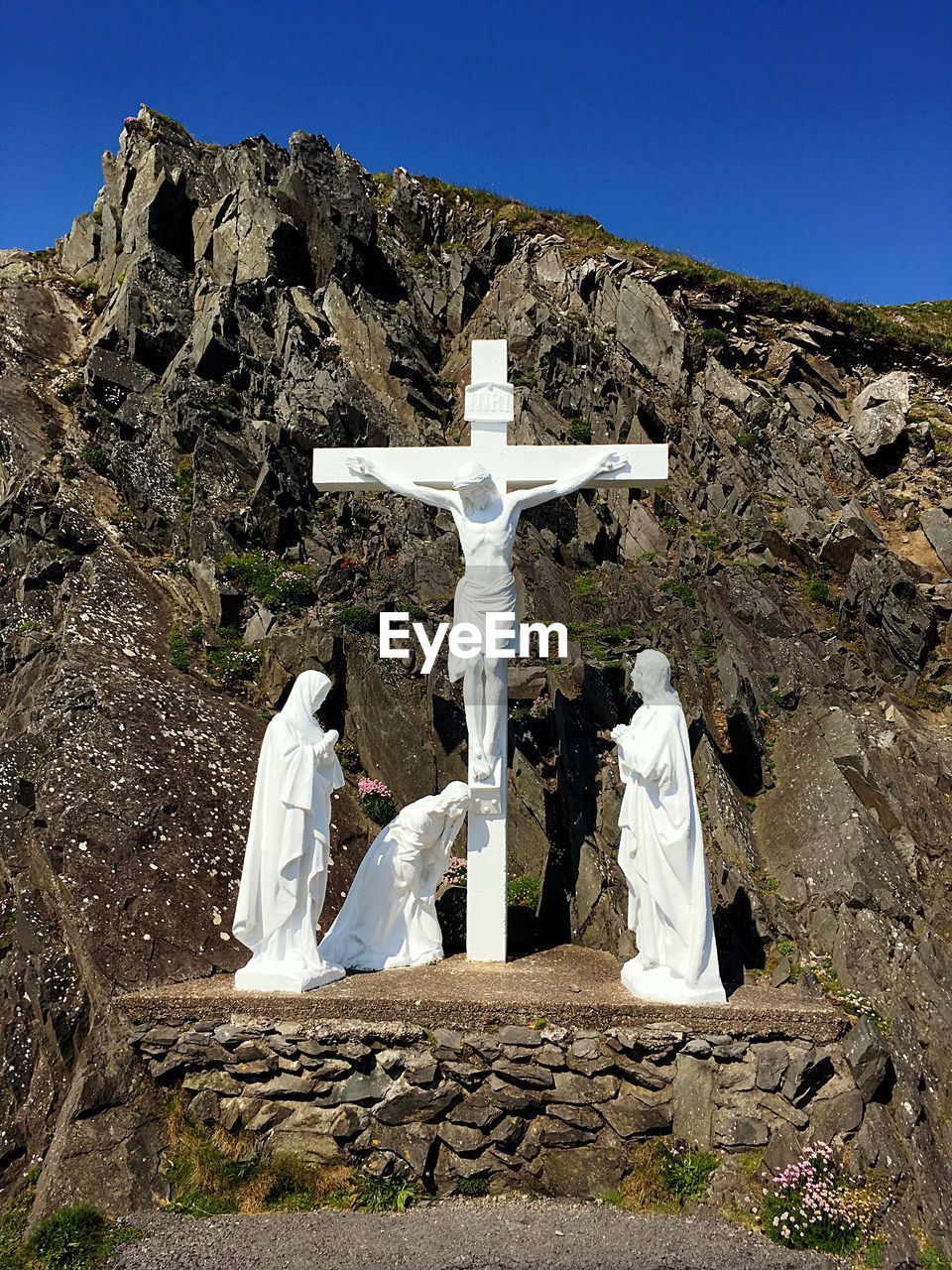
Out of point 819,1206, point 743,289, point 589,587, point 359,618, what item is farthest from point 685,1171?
point 743,289

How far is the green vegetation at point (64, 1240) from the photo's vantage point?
5.31m

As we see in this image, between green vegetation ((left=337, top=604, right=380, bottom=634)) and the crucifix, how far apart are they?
10.1 feet

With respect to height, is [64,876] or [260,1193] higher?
[64,876]

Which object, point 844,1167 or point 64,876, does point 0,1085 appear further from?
point 844,1167

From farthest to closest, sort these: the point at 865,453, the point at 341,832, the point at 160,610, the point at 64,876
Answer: the point at 865,453, the point at 160,610, the point at 341,832, the point at 64,876

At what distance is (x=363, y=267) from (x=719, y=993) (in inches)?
681

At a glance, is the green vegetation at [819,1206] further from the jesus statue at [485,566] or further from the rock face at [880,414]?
the rock face at [880,414]

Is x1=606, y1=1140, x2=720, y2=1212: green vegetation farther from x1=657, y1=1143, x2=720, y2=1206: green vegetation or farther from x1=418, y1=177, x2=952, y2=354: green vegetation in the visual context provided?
x1=418, y1=177, x2=952, y2=354: green vegetation

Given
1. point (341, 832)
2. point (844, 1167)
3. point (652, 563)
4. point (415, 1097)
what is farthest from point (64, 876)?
point (652, 563)

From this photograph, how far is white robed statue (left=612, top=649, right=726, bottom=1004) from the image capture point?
646cm

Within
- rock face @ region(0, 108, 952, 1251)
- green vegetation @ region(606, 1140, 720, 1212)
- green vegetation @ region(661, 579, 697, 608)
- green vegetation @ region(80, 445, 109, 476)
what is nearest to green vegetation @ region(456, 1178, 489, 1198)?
rock face @ region(0, 108, 952, 1251)

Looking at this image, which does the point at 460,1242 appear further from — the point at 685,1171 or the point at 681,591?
the point at 681,591

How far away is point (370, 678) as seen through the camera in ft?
35.4

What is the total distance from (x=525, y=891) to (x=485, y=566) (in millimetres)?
3186
